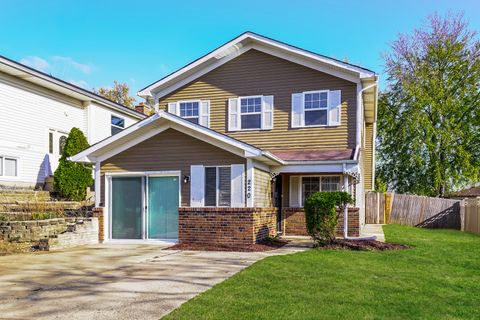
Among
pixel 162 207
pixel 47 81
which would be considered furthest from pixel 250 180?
pixel 47 81

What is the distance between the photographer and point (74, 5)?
50.4 feet

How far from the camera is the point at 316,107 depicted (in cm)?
1510

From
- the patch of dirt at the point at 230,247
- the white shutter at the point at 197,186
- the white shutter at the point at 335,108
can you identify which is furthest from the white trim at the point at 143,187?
the white shutter at the point at 335,108

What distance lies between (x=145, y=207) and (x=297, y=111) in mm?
6424

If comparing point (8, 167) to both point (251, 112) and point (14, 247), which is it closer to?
point (14, 247)

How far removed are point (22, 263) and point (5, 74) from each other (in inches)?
384

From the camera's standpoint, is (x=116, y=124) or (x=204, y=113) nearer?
(x=204, y=113)

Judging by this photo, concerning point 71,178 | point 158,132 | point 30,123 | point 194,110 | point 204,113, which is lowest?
point 71,178

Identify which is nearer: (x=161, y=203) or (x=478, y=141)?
(x=161, y=203)

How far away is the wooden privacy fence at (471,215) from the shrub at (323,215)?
1275 centimetres

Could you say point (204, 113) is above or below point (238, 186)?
above

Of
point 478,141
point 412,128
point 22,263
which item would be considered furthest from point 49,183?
point 478,141

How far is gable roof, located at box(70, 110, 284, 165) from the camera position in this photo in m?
11.8

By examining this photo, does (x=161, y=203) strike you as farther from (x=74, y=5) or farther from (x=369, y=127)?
(x=369, y=127)
